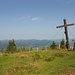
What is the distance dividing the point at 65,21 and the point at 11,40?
8360cm

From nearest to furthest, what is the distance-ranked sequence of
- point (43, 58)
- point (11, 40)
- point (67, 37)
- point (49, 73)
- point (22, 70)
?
point (49, 73)
point (22, 70)
point (43, 58)
point (67, 37)
point (11, 40)

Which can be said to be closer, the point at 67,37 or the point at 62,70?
the point at 62,70

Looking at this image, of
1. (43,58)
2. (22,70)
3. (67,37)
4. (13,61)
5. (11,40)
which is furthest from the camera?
(11,40)

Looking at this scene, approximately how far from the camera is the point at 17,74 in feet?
63.9

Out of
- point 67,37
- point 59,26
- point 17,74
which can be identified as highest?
point 59,26

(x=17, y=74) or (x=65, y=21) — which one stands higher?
(x=65, y=21)

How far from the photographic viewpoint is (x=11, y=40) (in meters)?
118

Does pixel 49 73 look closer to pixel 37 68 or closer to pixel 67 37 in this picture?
pixel 37 68

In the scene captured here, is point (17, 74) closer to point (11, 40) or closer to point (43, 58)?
point (43, 58)

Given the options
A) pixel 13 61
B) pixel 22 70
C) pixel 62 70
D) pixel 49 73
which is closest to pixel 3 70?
pixel 22 70

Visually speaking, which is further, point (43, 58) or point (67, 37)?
point (67, 37)

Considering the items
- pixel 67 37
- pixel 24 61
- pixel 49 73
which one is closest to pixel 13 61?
pixel 24 61

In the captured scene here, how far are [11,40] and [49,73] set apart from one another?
101 metres

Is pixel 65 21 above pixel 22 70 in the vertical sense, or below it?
above
